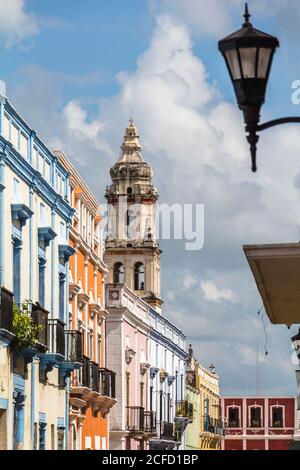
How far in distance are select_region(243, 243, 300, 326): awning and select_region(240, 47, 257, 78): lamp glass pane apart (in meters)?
3.36

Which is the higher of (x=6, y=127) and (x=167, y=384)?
(x=6, y=127)

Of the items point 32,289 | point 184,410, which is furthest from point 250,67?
point 184,410

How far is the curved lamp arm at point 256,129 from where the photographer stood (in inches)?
336

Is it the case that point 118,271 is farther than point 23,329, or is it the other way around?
point 118,271

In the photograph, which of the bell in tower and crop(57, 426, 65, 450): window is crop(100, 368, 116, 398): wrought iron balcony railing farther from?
the bell in tower

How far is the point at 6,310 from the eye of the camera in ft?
70.2

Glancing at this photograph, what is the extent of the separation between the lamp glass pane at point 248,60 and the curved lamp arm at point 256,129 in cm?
34

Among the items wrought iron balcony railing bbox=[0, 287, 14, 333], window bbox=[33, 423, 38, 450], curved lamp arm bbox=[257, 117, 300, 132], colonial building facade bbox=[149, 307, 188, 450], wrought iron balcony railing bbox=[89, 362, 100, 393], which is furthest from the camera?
colonial building facade bbox=[149, 307, 188, 450]

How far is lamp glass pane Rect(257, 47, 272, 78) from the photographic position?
8.52 meters

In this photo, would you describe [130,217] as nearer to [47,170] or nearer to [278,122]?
[47,170]

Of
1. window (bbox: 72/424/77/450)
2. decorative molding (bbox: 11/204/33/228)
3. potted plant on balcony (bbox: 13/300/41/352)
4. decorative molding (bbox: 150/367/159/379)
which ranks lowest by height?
window (bbox: 72/424/77/450)

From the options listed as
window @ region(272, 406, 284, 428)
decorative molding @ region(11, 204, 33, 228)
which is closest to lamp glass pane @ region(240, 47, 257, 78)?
decorative molding @ region(11, 204, 33, 228)

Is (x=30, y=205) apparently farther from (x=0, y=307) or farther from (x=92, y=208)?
(x=92, y=208)

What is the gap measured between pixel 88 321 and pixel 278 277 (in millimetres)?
20710
